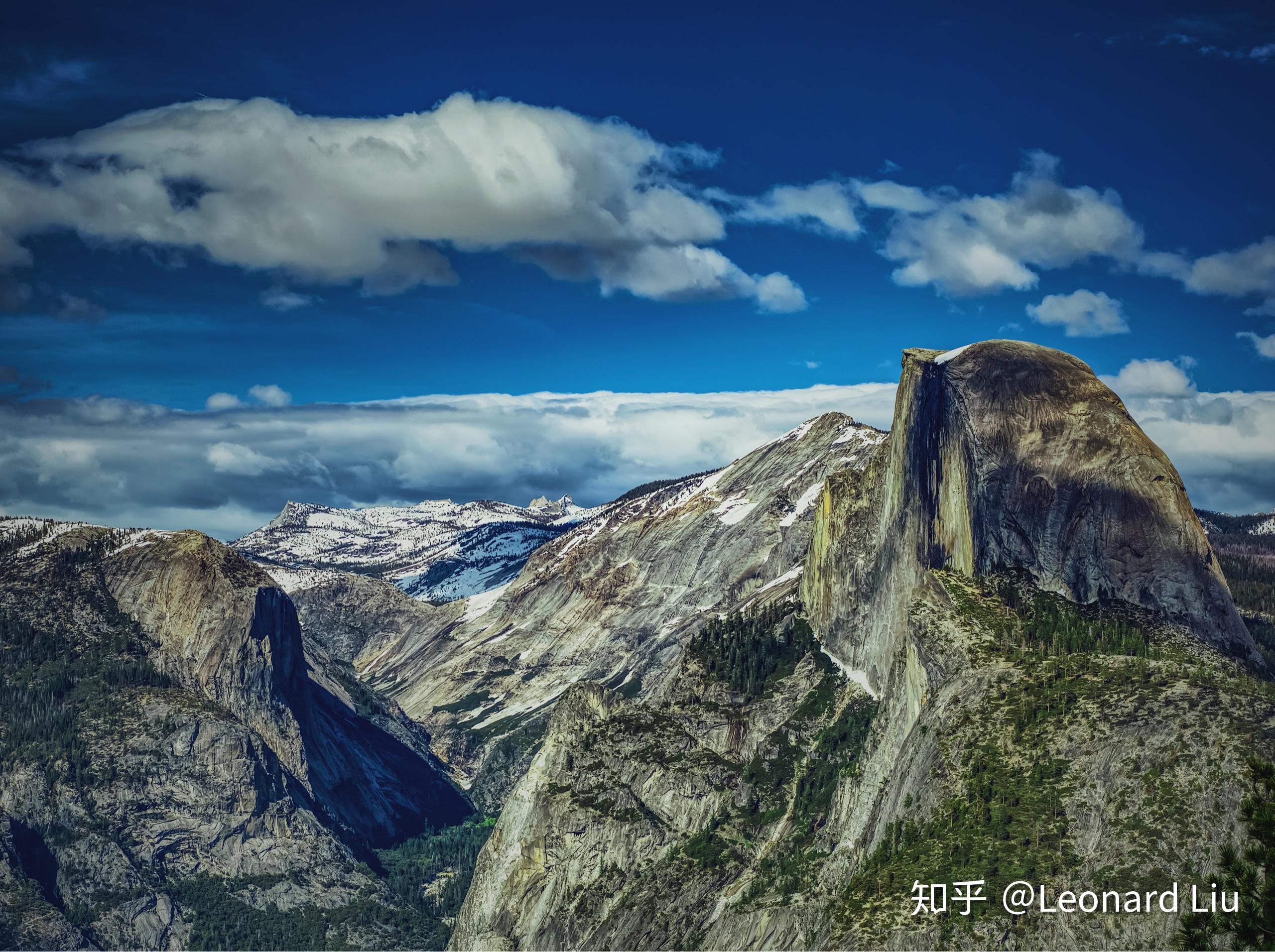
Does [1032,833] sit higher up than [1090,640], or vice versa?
[1090,640]

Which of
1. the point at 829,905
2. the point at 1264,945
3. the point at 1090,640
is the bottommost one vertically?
the point at 829,905

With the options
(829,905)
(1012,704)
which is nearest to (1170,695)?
(1012,704)

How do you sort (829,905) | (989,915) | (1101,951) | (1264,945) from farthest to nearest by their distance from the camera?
(829,905)
(989,915)
(1101,951)
(1264,945)

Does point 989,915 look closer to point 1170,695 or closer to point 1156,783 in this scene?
point 1156,783

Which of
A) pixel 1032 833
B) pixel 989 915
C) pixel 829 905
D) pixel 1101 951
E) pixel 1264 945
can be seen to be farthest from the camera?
pixel 829 905

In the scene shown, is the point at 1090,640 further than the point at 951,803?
Yes

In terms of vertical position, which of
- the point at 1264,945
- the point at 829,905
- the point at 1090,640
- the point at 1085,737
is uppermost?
the point at 1090,640

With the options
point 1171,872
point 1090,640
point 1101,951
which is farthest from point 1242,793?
point 1090,640

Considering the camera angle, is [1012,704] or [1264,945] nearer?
[1264,945]

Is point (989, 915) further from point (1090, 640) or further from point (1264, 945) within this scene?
point (1264, 945)
